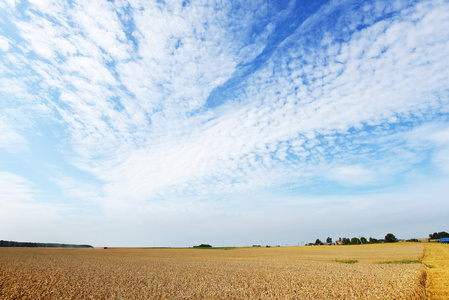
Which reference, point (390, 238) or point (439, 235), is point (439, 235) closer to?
point (439, 235)

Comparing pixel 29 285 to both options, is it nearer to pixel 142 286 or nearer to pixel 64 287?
pixel 64 287

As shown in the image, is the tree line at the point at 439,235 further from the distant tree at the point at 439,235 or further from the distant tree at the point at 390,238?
the distant tree at the point at 390,238

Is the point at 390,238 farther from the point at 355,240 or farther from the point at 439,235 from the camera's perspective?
the point at 439,235

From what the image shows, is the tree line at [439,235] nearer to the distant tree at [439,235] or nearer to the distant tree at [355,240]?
the distant tree at [439,235]

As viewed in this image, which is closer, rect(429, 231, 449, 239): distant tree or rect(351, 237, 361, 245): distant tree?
rect(351, 237, 361, 245): distant tree

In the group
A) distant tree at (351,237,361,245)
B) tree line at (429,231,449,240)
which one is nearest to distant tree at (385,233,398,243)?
distant tree at (351,237,361,245)

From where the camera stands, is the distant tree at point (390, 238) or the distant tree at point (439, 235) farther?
the distant tree at point (439, 235)

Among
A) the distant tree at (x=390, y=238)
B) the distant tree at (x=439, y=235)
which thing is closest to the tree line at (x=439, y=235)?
the distant tree at (x=439, y=235)

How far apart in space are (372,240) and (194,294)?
162m

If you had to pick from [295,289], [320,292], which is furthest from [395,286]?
[295,289]

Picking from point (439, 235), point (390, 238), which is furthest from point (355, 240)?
point (439, 235)

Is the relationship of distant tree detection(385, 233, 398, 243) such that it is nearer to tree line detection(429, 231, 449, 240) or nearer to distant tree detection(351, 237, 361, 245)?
distant tree detection(351, 237, 361, 245)

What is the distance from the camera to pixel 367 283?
1409 cm

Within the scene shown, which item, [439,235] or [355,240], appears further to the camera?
[439,235]
